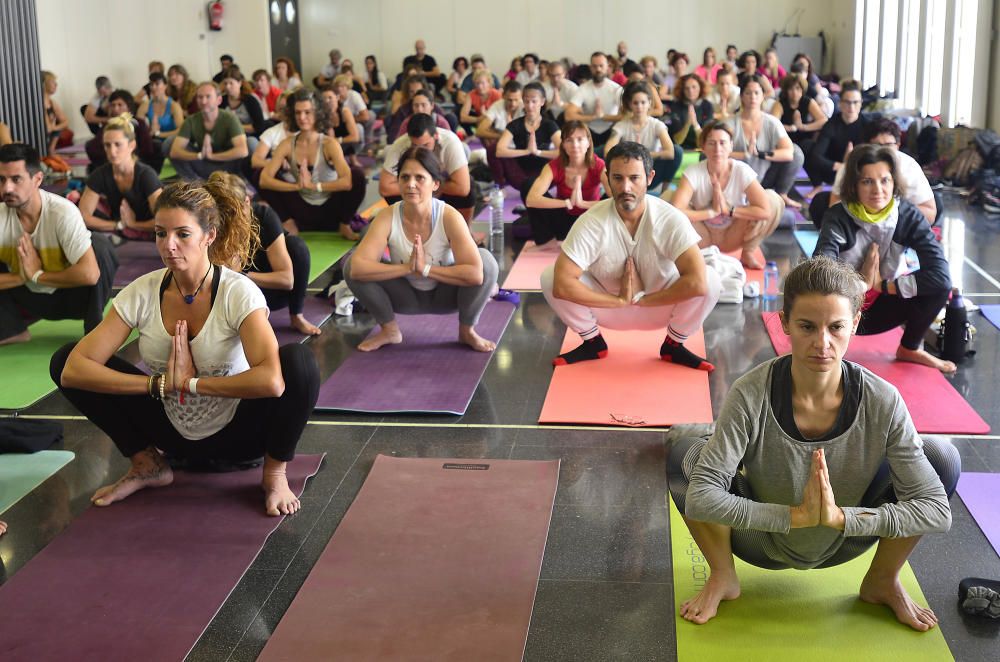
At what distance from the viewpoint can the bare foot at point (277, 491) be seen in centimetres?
331

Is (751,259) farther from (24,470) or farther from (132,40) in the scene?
(132,40)

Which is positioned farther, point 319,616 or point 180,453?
point 180,453

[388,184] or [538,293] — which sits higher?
[388,184]

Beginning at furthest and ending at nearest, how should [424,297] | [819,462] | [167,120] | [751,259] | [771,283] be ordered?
1. [167,120]
2. [751,259]
3. [771,283]
4. [424,297]
5. [819,462]

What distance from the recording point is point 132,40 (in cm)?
1577

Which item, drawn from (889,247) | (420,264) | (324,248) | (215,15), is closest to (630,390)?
Answer: (420,264)

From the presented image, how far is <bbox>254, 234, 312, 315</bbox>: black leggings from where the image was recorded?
5.11 meters

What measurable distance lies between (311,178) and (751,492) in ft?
17.7

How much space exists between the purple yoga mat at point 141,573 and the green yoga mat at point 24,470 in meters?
0.33

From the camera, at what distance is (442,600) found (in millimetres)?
2795

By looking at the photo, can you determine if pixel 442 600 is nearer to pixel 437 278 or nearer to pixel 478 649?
pixel 478 649

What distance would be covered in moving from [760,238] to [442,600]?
414 centimetres

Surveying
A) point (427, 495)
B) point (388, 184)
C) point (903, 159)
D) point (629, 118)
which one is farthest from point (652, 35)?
point (427, 495)

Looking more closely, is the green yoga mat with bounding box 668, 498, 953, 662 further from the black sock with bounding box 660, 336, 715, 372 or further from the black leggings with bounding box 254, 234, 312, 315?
the black leggings with bounding box 254, 234, 312, 315
